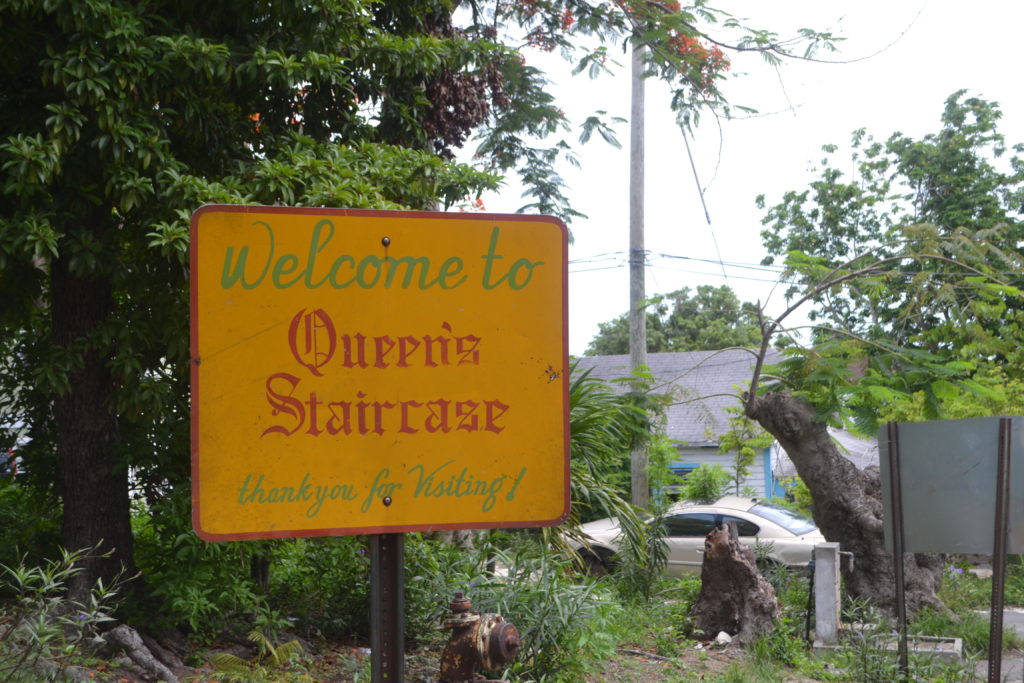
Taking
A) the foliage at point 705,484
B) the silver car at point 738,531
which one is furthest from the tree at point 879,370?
the foliage at point 705,484

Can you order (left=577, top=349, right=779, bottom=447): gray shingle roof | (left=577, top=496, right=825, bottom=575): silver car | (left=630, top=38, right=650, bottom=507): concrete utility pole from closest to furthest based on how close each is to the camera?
(left=577, top=496, right=825, bottom=575): silver car
(left=630, top=38, right=650, bottom=507): concrete utility pole
(left=577, top=349, right=779, bottom=447): gray shingle roof

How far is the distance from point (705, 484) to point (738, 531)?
461cm

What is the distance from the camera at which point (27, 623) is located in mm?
4145

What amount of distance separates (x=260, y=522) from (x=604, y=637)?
16.6 ft

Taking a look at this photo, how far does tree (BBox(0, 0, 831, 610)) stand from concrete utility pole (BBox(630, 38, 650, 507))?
828cm

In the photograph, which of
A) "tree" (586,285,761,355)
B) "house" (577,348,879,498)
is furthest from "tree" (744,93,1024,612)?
"tree" (586,285,761,355)

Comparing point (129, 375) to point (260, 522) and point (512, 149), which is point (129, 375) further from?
point (512, 149)

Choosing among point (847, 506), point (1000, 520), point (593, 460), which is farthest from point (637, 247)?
point (1000, 520)

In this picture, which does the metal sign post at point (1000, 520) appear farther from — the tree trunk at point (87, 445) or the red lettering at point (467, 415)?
the tree trunk at point (87, 445)

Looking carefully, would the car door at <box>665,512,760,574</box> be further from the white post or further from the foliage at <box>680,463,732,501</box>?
the white post

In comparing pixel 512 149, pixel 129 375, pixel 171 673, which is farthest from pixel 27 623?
pixel 512 149

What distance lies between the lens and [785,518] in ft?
47.5

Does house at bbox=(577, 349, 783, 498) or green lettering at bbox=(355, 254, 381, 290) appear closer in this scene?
green lettering at bbox=(355, 254, 381, 290)

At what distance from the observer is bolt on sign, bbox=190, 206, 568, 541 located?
6.38 ft
